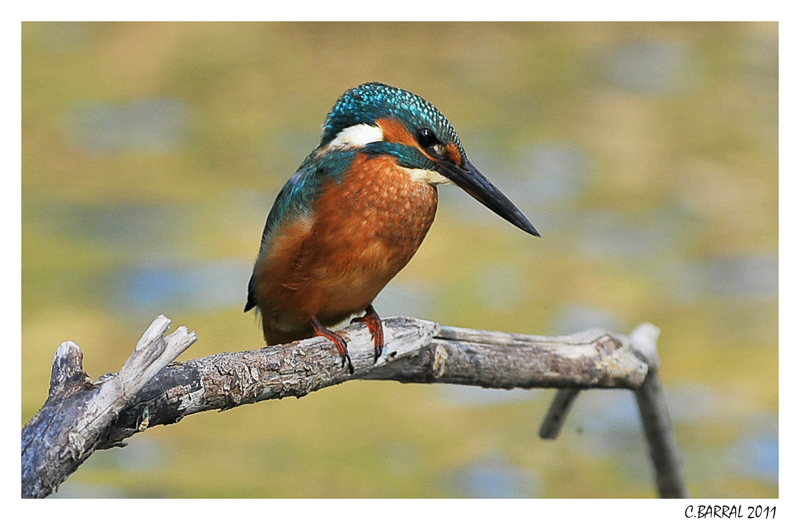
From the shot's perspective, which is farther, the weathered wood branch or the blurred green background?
the blurred green background

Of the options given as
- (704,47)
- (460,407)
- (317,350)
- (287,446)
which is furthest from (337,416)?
(704,47)

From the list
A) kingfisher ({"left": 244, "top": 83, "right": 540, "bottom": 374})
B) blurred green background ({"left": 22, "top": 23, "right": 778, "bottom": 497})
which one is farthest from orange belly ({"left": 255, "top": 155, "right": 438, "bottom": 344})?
blurred green background ({"left": 22, "top": 23, "right": 778, "bottom": 497})

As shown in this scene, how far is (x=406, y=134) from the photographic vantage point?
1518mm

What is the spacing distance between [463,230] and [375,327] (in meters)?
2.27

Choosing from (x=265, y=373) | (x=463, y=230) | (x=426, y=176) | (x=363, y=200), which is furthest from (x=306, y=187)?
(x=463, y=230)

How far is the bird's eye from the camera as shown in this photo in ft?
4.96

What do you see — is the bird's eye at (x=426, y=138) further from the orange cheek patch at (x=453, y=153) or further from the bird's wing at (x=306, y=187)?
the bird's wing at (x=306, y=187)

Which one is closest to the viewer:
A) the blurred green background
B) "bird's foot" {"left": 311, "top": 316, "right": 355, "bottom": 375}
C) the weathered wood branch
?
the weathered wood branch

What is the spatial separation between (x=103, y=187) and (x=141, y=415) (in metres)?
2.95

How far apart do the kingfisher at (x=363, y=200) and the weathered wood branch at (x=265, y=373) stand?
0.07 metres

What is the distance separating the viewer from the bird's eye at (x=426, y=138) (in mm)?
1511

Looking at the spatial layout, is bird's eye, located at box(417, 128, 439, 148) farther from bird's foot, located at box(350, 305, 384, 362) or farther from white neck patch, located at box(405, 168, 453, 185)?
bird's foot, located at box(350, 305, 384, 362)

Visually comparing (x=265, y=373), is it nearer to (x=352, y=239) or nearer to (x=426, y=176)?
(x=352, y=239)
